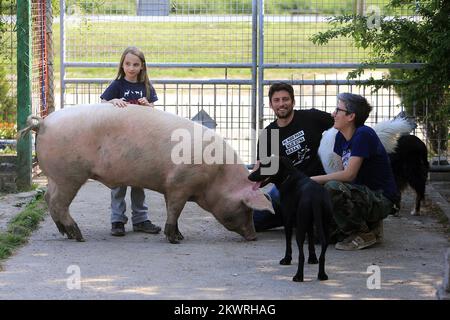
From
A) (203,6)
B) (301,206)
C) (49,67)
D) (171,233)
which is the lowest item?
(171,233)

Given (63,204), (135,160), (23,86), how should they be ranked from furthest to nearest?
(23,86) → (63,204) → (135,160)

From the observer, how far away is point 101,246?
7.42 metres

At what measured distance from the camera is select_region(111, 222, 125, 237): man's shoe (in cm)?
785

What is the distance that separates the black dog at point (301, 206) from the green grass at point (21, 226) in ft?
6.28

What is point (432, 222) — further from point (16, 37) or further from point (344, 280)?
point (16, 37)

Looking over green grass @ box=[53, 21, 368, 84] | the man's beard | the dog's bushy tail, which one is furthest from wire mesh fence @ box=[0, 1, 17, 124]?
the dog's bushy tail

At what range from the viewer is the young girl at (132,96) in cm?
784

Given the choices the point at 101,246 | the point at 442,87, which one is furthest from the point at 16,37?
the point at 442,87

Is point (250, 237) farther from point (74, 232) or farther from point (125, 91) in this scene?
point (125, 91)

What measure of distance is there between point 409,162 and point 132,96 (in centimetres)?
257

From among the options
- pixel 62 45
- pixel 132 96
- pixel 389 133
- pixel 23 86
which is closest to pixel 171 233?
pixel 132 96

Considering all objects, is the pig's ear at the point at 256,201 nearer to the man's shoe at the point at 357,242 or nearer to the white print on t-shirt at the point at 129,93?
the man's shoe at the point at 357,242

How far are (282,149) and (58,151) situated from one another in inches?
70.4

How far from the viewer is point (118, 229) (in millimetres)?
7863
